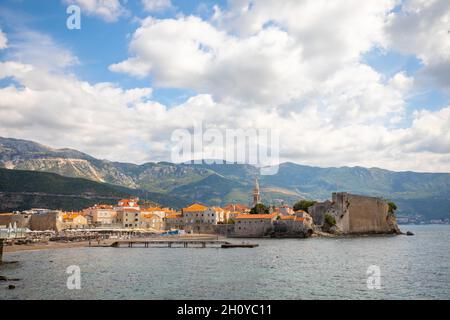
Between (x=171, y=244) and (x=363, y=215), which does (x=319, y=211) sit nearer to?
(x=363, y=215)

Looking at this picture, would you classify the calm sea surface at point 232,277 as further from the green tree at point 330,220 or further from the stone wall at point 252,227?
the green tree at point 330,220

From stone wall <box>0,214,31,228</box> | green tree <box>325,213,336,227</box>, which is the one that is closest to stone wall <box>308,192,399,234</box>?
green tree <box>325,213,336,227</box>

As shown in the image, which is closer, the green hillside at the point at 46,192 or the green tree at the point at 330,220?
the green tree at the point at 330,220

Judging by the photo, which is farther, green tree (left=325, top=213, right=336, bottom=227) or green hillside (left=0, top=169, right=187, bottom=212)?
green hillside (left=0, top=169, right=187, bottom=212)

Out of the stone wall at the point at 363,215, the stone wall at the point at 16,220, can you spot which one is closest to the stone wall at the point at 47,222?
the stone wall at the point at 16,220

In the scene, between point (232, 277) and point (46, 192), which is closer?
point (232, 277)

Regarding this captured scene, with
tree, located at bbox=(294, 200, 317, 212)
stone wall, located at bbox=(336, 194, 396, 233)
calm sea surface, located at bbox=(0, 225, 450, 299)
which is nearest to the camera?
calm sea surface, located at bbox=(0, 225, 450, 299)

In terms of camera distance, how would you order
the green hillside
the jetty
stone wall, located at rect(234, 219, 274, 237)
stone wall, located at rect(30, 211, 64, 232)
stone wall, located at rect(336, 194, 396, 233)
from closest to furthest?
the jetty
stone wall, located at rect(234, 219, 274, 237)
stone wall, located at rect(30, 211, 64, 232)
stone wall, located at rect(336, 194, 396, 233)
the green hillside

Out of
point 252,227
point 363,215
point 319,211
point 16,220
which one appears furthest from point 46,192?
point 363,215

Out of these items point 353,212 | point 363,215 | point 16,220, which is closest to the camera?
point 16,220

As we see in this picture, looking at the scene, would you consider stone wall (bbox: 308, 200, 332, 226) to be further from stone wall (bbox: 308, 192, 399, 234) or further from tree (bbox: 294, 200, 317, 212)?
tree (bbox: 294, 200, 317, 212)

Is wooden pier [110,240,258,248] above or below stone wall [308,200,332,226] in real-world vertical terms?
below
